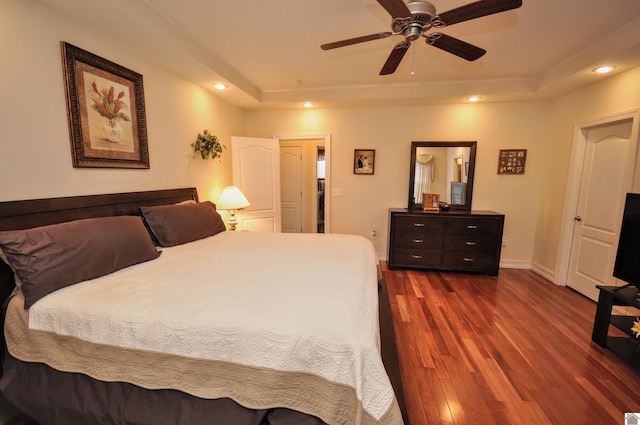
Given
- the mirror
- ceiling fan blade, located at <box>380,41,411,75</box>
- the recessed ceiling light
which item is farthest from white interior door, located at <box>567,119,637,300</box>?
ceiling fan blade, located at <box>380,41,411,75</box>

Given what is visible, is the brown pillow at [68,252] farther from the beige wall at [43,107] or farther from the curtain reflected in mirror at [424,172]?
the curtain reflected in mirror at [424,172]

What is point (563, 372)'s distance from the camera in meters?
1.86

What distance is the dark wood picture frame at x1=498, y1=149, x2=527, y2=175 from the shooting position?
3.82 metres

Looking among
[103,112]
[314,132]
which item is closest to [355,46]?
[314,132]

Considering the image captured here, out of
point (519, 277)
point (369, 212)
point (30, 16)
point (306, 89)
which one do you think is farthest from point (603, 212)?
point (30, 16)

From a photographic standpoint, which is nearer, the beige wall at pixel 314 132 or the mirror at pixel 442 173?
the beige wall at pixel 314 132

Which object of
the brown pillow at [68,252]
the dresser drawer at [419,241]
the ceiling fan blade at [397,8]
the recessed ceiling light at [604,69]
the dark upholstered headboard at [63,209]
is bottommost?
the dresser drawer at [419,241]

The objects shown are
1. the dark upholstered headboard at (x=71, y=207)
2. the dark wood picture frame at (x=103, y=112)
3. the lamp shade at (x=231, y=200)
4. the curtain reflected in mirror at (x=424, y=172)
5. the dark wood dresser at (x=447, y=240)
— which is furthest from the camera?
the curtain reflected in mirror at (x=424, y=172)

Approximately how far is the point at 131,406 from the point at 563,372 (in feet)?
8.64

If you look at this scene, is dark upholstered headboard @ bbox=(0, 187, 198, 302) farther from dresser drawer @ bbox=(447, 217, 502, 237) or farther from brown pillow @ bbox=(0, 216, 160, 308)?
dresser drawer @ bbox=(447, 217, 502, 237)

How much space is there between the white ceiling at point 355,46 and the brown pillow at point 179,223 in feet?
4.35

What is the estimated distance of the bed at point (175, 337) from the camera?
41.3 inches

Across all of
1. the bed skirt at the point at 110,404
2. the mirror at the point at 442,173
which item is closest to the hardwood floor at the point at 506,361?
the bed skirt at the point at 110,404

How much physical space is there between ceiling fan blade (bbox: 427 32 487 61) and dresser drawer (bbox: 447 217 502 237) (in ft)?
7.44
